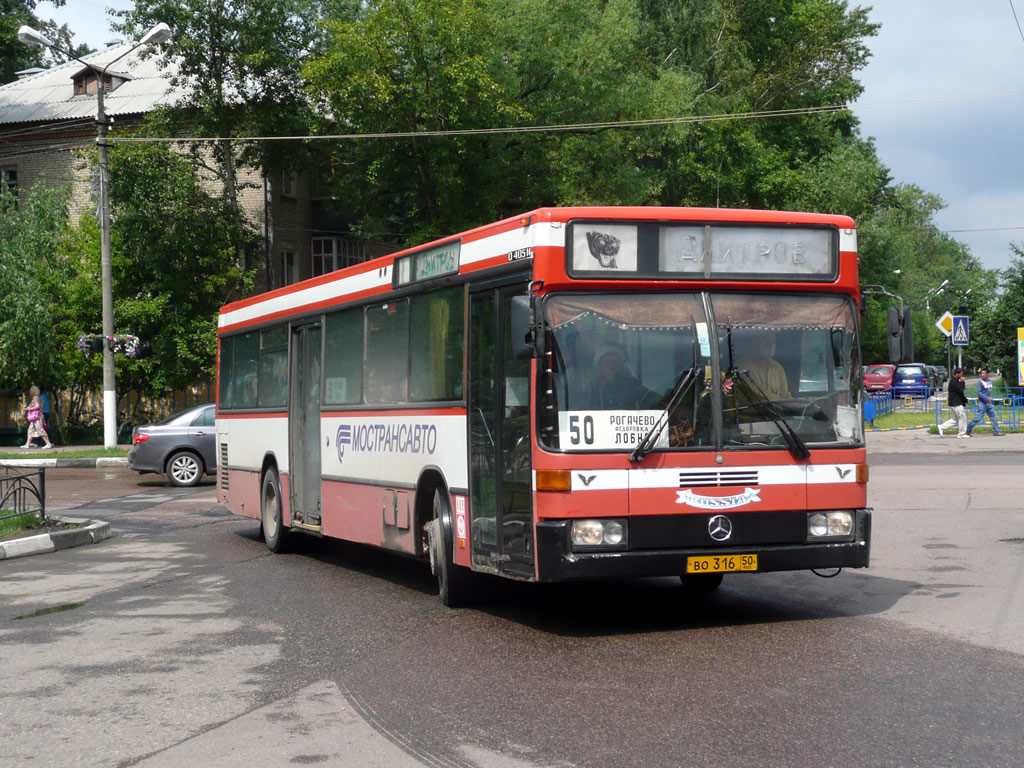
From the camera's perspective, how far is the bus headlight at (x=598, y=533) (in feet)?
27.6

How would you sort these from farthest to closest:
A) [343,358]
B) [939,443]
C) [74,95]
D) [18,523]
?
[74,95] < [939,443] < [18,523] < [343,358]

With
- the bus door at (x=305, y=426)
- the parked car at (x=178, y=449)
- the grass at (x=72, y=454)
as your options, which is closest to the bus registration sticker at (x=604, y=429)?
the bus door at (x=305, y=426)

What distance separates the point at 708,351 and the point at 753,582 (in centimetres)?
334

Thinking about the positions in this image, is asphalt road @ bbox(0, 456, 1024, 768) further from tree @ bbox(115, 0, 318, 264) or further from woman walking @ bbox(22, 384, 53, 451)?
tree @ bbox(115, 0, 318, 264)

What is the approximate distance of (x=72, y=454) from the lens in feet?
112

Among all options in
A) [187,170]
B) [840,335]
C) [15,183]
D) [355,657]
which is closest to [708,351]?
[840,335]

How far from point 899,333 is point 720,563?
7.69 ft

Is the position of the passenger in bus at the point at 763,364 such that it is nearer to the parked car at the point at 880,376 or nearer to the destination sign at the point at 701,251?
the destination sign at the point at 701,251

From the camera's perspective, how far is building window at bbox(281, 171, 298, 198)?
4338 cm

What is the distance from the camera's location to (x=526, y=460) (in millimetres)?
8711

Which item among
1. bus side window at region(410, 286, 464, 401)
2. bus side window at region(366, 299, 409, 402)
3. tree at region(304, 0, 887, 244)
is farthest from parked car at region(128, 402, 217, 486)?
bus side window at region(410, 286, 464, 401)

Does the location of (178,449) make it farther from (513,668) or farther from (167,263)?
(513,668)

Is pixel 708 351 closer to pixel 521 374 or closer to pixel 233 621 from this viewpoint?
pixel 521 374

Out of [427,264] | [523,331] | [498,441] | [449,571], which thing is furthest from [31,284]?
[523,331]
